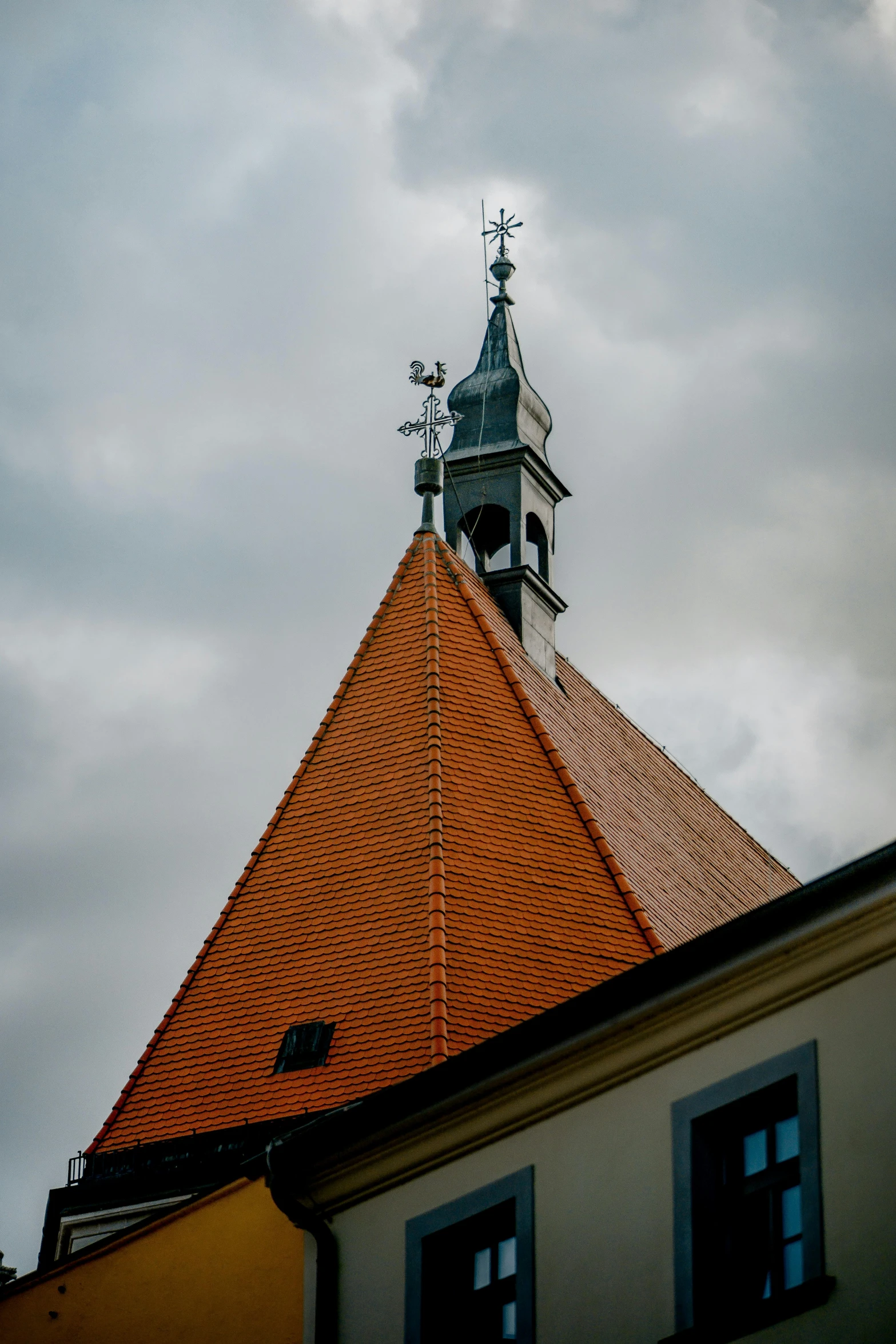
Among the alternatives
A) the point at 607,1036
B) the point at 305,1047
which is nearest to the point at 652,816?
the point at 305,1047

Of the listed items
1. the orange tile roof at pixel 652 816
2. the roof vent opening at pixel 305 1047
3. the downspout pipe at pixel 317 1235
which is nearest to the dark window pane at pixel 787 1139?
the downspout pipe at pixel 317 1235

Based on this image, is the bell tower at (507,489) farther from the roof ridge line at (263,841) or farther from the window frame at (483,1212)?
the window frame at (483,1212)

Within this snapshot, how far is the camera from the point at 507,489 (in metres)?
25.7

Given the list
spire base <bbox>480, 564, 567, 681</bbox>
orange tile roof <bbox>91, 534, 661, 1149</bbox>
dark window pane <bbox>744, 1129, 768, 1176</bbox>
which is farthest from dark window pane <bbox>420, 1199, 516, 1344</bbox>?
spire base <bbox>480, 564, 567, 681</bbox>

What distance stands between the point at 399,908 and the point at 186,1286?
4859mm

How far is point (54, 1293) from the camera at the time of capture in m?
15.1

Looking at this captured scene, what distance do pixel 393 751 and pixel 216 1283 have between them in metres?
7.21

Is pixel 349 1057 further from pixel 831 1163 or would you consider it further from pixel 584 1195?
pixel 831 1163

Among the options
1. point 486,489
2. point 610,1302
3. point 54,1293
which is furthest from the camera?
point 486,489

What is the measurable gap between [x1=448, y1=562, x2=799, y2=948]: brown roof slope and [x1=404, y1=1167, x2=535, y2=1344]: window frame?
23.6 ft

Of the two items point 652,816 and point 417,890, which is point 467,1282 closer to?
point 417,890

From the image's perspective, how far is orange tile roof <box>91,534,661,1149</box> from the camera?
17.5 m

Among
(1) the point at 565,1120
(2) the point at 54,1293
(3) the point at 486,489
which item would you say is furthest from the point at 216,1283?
(3) the point at 486,489

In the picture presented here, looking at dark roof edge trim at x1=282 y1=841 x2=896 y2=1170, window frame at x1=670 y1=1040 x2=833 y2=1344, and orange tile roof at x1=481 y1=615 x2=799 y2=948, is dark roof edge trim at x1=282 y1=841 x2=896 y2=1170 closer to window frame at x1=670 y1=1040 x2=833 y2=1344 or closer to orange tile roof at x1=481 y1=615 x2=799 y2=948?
window frame at x1=670 y1=1040 x2=833 y2=1344
